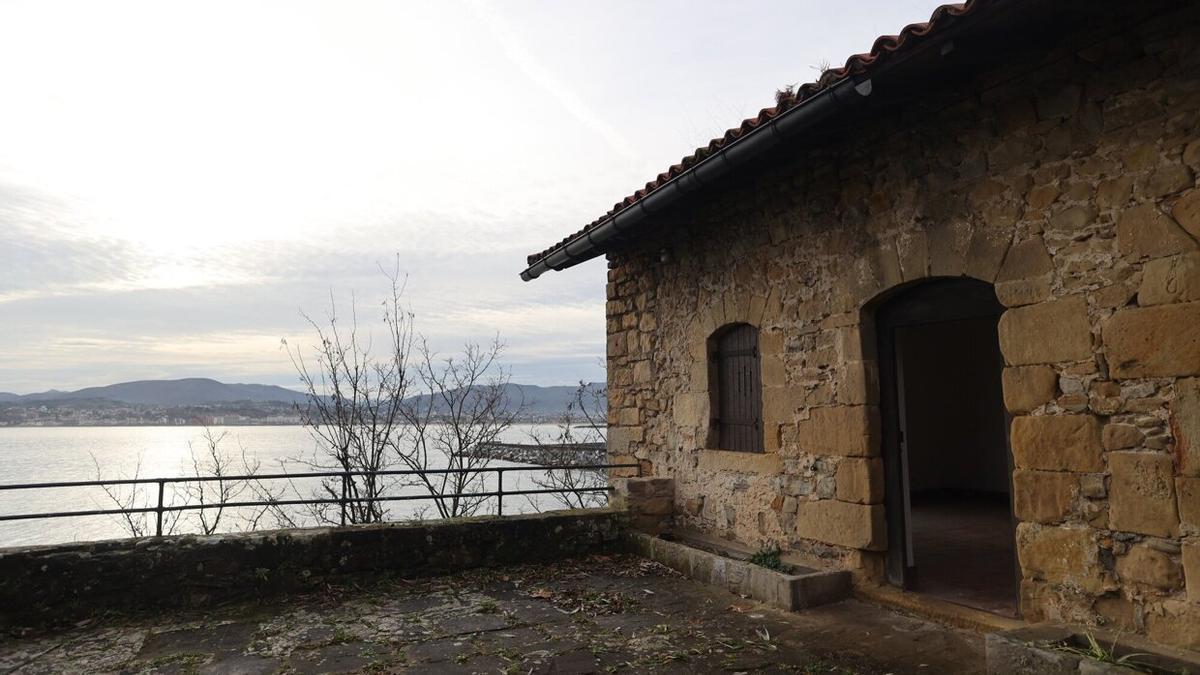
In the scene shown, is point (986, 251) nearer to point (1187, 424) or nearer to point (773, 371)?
point (1187, 424)

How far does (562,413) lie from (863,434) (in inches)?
339

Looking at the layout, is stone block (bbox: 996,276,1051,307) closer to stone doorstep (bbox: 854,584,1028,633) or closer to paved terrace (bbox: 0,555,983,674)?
stone doorstep (bbox: 854,584,1028,633)

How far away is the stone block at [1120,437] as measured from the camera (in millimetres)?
3289

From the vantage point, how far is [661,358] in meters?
7.00

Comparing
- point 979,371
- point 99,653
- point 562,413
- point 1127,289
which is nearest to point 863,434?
point 1127,289

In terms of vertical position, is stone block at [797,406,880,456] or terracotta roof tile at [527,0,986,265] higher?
terracotta roof tile at [527,0,986,265]

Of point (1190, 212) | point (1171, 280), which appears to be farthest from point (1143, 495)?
point (1190, 212)

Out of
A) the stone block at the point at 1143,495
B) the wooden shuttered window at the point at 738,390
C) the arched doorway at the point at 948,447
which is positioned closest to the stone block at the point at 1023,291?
the arched doorway at the point at 948,447

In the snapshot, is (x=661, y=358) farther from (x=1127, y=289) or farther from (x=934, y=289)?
(x=1127, y=289)

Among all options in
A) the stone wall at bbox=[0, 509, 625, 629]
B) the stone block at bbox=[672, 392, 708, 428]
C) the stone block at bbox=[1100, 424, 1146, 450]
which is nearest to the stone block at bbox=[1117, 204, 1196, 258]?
the stone block at bbox=[1100, 424, 1146, 450]

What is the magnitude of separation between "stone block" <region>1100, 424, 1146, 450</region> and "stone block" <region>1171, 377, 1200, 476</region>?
15cm

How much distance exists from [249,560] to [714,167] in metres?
4.22

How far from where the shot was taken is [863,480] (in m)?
4.69

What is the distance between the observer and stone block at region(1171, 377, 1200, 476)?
10.1 feet
